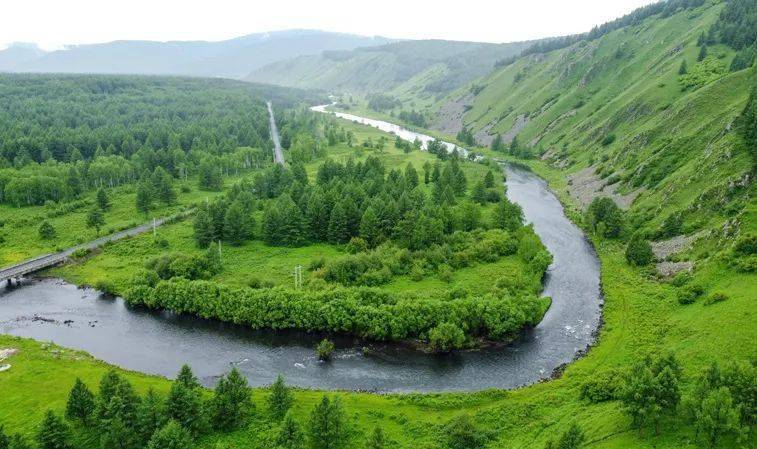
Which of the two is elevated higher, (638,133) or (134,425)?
(638,133)

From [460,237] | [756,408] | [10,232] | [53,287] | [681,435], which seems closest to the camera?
[756,408]

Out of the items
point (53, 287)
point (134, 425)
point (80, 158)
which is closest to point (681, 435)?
point (134, 425)

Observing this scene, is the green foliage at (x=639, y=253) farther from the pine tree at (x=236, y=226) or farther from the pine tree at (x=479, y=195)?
the pine tree at (x=236, y=226)

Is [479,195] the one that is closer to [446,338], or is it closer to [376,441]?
[446,338]

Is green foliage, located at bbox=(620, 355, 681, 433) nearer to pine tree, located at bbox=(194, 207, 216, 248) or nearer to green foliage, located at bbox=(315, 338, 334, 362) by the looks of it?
Answer: green foliage, located at bbox=(315, 338, 334, 362)

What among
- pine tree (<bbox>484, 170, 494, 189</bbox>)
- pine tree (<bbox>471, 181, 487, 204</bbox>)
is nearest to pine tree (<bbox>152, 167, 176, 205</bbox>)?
pine tree (<bbox>471, 181, 487, 204</bbox>)

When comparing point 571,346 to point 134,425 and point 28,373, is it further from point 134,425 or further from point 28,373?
point 28,373

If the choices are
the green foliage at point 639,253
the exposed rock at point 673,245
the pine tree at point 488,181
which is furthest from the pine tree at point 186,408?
the pine tree at point 488,181

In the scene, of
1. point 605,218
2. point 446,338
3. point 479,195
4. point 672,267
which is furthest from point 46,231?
point 672,267
